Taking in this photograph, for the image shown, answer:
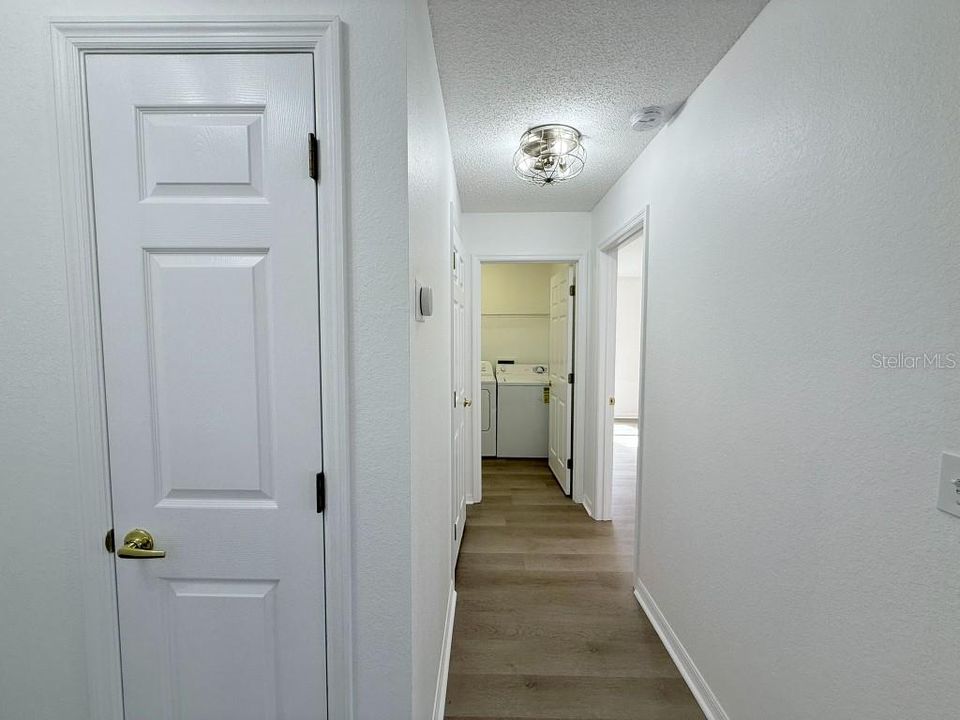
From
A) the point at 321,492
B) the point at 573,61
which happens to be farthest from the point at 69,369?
the point at 573,61

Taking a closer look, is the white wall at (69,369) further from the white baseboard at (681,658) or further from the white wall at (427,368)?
the white baseboard at (681,658)

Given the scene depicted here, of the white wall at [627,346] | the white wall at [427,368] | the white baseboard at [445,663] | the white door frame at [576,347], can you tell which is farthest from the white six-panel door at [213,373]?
the white wall at [627,346]

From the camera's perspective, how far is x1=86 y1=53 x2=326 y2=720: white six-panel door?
925mm

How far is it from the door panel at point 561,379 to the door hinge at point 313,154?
8.60 feet

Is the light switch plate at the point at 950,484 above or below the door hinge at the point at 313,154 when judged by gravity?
below

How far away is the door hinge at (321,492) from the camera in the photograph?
974 mm

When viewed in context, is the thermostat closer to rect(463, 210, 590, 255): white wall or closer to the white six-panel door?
the white six-panel door

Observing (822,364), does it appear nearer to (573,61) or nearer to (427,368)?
Result: (427,368)

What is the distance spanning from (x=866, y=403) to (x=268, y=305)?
137 centimetres

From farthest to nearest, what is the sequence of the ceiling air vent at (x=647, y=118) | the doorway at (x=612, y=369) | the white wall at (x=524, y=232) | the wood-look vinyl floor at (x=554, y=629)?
the white wall at (x=524, y=232) → the doorway at (x=612, y=369) → the ceiling air vent at (x=647, y=118) → the wood-look vinyl floor at (x=554, y=629)

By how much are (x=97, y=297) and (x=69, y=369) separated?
207 mm

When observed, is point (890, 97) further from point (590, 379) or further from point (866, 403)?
point (590, 379)

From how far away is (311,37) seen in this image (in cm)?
90

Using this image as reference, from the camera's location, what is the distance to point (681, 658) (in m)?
1.68
